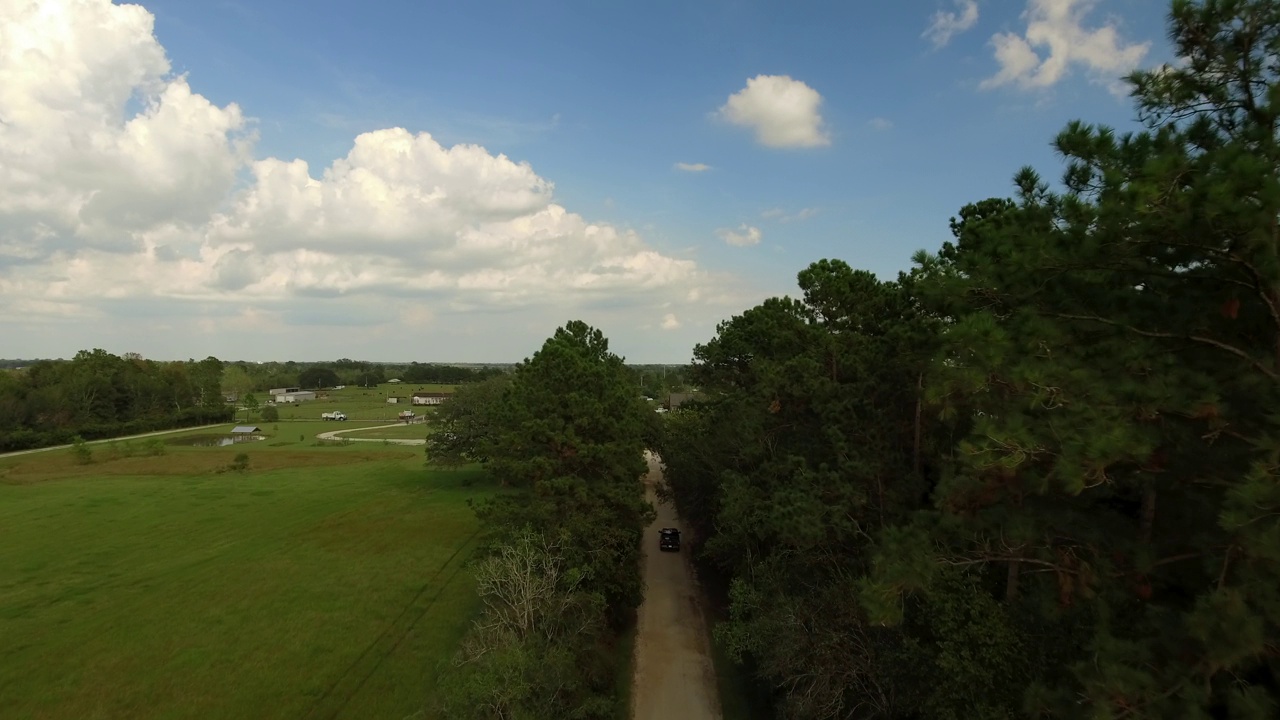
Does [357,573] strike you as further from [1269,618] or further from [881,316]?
[1269,618]

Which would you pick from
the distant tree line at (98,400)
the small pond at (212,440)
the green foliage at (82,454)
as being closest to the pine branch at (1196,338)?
the green foliage at (82,454)

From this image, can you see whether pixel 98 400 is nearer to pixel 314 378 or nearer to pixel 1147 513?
pixel 314 378

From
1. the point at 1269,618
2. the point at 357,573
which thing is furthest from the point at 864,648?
the point at 357,573

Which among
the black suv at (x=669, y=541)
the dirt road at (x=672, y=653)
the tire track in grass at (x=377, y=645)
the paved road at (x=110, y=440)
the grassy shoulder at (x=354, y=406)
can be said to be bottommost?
the dirt road at (x=672, y=653)

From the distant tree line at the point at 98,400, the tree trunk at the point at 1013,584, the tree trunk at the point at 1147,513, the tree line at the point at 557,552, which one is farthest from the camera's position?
the distant tree line at the point at 98,400

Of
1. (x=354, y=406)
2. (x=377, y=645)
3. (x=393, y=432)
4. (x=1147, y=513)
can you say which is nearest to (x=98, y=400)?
(x=393, y=432)

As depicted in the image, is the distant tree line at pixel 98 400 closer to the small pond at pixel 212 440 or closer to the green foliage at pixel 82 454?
the small pond at pixel 212 440
